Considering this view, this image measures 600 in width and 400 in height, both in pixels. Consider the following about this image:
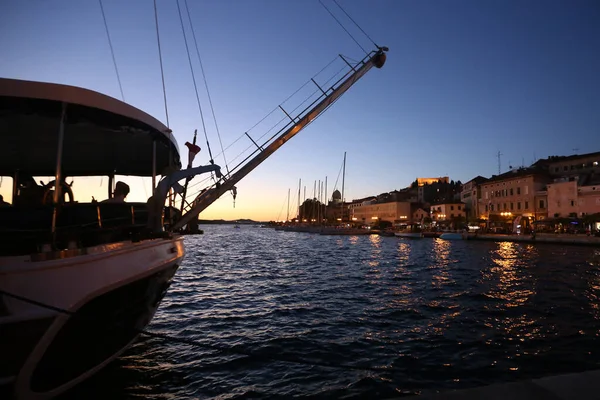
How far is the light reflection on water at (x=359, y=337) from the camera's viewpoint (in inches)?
263

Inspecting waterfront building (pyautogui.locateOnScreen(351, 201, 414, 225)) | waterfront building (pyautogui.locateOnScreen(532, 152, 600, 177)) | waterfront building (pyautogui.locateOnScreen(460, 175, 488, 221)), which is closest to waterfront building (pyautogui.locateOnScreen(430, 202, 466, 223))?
waterfront building (pyautogui.locateOnScreen(460, 175, 488, 221))

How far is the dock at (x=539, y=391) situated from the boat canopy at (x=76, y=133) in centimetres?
564

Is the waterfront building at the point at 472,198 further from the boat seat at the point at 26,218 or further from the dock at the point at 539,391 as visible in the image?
the boat seat at the point at 26,218

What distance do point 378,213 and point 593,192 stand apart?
256ft

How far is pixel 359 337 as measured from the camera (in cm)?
938

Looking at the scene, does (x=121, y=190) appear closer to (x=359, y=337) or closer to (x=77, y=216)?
(x=77, y=216)

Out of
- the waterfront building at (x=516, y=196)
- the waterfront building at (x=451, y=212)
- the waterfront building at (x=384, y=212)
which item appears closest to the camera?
the waterfront building at (x=516, y=196)

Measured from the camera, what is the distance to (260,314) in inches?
475

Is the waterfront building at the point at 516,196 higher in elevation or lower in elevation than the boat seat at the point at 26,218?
higher

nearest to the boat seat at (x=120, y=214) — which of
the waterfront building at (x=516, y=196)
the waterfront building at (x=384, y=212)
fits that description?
the waterfront building at (x=516, y=196)

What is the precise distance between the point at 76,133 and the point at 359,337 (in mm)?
8195

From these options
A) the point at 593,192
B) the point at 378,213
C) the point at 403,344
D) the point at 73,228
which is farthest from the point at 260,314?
the point at 378,213

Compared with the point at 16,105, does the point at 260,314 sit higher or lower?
lower

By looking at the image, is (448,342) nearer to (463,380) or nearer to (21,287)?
(463,380)
